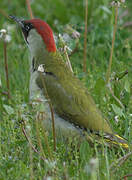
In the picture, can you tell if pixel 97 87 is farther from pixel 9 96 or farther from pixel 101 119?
pixel 9 96

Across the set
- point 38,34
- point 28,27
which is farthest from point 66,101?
point 28,27

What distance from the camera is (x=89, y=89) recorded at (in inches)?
173

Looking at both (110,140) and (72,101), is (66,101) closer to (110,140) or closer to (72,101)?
(72,101)

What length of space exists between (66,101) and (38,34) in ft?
2.21

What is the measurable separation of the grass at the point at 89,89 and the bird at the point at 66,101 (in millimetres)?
108

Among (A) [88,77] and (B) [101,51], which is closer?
(A) [88,77]

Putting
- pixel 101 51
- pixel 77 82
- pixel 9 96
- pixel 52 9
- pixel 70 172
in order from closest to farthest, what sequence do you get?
1. pixel 70 172
2. pixel 77 82
3. pixel 9 96
4. pixel 101 51
5. pixel 52 9

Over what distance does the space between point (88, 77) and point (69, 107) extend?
127 cm

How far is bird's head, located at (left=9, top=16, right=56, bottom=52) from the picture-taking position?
12.7 feet

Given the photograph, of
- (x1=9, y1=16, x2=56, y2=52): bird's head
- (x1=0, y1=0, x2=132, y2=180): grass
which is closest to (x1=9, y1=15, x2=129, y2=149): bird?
(x1=9, y1=16, x2=56, y2=52): bird's head

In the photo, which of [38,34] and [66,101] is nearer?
[66,101]

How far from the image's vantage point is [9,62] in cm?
549

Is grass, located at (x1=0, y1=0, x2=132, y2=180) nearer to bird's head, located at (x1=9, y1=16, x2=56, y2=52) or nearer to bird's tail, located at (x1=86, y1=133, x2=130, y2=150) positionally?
bird's tail, located at (x1=86, y1=133, x2=130, y2=150)

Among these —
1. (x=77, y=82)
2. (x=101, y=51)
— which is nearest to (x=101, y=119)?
(x=77, y=82)
